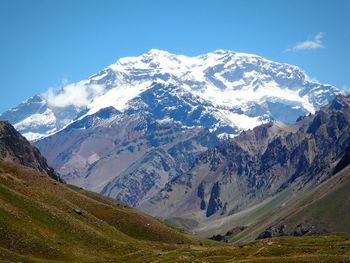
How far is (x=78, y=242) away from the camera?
10319 cm

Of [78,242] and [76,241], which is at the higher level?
[76,241]

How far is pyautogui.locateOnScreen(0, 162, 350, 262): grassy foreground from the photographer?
8700 cm

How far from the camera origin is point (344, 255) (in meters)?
78.8

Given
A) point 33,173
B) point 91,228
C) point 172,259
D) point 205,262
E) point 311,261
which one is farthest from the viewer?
point 33,173

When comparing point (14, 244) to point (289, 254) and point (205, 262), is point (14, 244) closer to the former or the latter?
point (205, 262)

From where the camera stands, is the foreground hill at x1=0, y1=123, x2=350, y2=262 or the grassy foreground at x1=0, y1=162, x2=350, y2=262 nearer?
the grassy foreground at x1=0, y1=162, x2=350, y2=262

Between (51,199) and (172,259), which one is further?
(51,199)

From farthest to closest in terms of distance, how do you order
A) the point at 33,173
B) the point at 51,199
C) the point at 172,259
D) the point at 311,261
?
the point at 33,173
the point at 51,199
the point at 172,259
the point at 311,261

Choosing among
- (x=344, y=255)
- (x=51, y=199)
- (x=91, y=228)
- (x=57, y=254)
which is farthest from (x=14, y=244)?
(x=344, y=255)

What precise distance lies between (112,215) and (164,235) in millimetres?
12841

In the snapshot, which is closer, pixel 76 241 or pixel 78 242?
pixel 78 242

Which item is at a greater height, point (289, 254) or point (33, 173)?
point (33, 173)

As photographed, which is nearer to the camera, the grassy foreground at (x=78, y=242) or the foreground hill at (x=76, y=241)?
the grassy foreground at (x=78, y=242)

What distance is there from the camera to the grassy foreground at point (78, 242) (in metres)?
87.0
